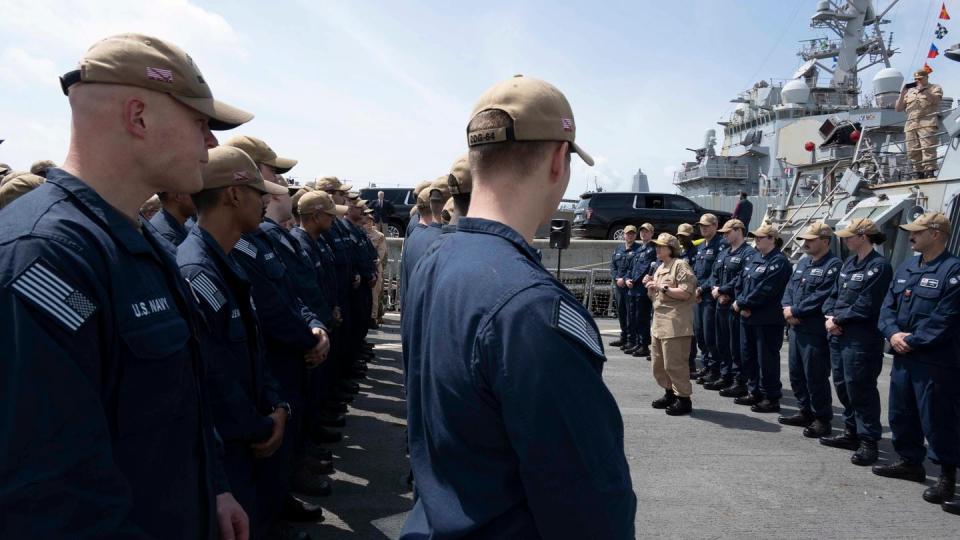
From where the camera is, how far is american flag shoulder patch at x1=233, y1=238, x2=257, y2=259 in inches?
136

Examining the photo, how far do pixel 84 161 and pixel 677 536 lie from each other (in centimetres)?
397

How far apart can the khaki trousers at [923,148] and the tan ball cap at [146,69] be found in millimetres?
12639

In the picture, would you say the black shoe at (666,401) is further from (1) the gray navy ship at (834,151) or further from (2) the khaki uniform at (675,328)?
(1) the gray navy ship at (834,151)

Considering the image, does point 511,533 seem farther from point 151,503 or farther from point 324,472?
point 324,472

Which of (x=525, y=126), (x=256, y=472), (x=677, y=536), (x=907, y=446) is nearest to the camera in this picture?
(x=525, y=126)

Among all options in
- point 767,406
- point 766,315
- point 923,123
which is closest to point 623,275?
point 766,315

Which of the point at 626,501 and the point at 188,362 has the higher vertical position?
the point at 188,362

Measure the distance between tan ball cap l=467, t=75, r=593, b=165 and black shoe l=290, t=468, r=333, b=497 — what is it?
376cm

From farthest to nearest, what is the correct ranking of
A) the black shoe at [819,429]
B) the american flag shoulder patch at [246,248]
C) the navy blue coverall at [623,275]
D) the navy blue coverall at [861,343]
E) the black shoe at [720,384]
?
the navy blue coverall at [623,275] → the black shoe at [720,384] → the black shoe at [819,429] → the navy blue coverall at [861,343] → the american flag shoulder patch at [246,248]

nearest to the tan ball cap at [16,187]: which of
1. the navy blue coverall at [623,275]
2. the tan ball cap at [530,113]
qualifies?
the tan ball cap at [530,113]

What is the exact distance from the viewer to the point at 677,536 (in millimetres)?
4191

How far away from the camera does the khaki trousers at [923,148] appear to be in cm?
1124

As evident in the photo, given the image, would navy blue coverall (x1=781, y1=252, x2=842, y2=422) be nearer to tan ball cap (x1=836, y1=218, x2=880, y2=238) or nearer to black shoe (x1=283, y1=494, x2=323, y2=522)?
tan ball cap (x1=836, y1=218, x2=880, y2=238)

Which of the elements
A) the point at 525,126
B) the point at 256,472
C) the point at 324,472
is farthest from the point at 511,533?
the point at 324,472
